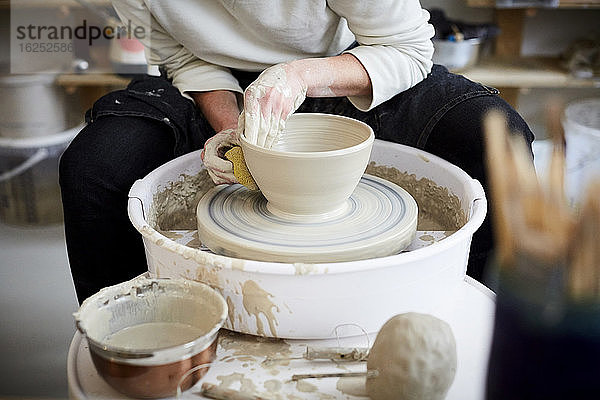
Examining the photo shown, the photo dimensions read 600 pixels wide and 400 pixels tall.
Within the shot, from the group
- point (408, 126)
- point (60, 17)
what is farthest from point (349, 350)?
point (60, 17)

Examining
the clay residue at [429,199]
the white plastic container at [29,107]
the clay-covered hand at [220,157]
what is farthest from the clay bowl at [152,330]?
the white plastic container at [29,107]

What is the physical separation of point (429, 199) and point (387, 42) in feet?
1.13

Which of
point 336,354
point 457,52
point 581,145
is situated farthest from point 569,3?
point 336,354

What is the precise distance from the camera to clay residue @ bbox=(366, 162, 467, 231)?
1.32 meters

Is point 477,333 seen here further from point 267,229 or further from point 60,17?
point 60,17

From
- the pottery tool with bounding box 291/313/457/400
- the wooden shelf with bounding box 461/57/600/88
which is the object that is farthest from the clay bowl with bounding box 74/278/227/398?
the wooden shelf with bounding box 461/57/600/88

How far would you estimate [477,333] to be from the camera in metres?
1.01

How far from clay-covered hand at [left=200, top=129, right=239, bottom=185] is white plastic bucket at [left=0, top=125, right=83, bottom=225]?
1.66 meters

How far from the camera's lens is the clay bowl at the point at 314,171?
1057 millimetres

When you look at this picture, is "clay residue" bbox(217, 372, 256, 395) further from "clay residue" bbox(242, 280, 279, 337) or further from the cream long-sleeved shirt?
the cream long-sleeved shirt

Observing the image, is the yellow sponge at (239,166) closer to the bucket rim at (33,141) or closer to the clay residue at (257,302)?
the clay residue at (257,302)

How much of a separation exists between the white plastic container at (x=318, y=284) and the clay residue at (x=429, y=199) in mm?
246

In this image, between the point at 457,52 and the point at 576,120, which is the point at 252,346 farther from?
the point at 576,120

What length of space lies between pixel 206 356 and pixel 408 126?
79cm
